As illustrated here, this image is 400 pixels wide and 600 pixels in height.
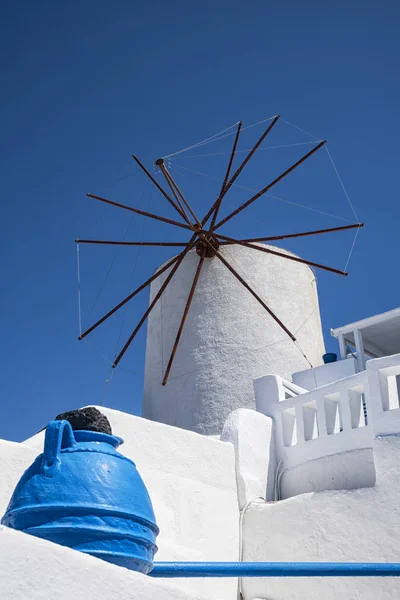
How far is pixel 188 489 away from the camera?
6250 millimetres

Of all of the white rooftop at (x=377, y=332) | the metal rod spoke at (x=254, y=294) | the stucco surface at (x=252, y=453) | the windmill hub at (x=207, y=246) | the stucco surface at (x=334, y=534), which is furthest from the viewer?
the windmill hub at (x=207, y=246)

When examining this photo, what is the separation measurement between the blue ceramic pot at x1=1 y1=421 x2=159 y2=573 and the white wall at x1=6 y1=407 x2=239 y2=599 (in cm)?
285

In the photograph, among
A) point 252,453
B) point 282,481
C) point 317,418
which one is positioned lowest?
point 282,481

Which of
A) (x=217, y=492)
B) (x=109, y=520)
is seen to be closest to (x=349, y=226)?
(x=217, y=492)

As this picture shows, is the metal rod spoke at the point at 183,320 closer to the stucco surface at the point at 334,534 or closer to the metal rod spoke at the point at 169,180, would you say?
the metal rod spoke at the point at 169,180

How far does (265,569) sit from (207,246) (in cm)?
1000

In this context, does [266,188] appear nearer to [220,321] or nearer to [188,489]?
[220,321]

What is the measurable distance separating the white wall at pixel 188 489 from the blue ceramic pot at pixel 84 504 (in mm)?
2851

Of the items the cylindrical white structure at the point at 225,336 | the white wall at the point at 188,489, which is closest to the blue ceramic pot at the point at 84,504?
the white wall at the point at 188,489

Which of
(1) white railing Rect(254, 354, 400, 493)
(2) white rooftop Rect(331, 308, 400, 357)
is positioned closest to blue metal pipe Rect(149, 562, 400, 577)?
(1) white railing Rect(254, 354, 400, 493)

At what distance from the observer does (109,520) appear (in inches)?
104

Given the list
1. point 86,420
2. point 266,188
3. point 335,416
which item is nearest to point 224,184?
point 266,188

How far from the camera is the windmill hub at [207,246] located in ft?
40.9

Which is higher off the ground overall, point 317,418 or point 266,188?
point 266,188
